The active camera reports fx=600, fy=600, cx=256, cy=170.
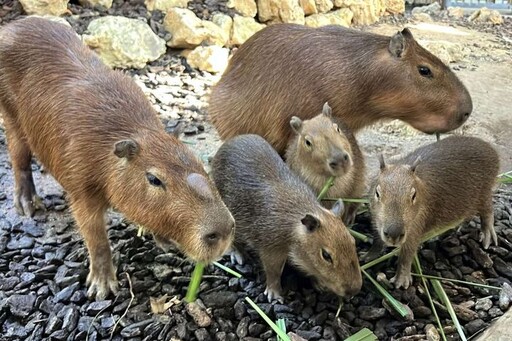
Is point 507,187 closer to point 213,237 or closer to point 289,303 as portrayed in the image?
point 289,303

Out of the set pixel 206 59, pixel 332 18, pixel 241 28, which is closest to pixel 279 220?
pixel 206 59

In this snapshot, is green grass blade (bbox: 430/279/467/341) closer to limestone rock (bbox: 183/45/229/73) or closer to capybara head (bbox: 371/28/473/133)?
capybara head (bbox: 371/28/473/133)

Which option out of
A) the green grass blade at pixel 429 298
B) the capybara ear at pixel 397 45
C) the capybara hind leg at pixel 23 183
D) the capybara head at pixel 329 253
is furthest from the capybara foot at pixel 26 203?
the capybara ear at pixel 397 45

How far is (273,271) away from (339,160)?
31.1 inches

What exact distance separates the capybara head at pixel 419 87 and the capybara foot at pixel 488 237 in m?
0.80

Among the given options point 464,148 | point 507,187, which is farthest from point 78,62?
point 507,187

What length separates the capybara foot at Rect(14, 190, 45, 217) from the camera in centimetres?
427

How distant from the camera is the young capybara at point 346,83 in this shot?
4.23 meters

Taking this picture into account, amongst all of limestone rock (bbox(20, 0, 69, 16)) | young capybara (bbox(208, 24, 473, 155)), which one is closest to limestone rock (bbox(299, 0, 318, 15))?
limestone rock (bbox(20, 0, 69, 16))

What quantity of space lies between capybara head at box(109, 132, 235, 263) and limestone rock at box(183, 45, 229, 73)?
4.21 meters

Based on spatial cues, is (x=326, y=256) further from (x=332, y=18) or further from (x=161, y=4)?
(x=332, y=18)

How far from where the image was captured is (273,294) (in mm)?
3490

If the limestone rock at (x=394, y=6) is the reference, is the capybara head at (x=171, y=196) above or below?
above

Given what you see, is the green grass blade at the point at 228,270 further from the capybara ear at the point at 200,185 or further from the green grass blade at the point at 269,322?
the capybara ear at the point at 200,185
